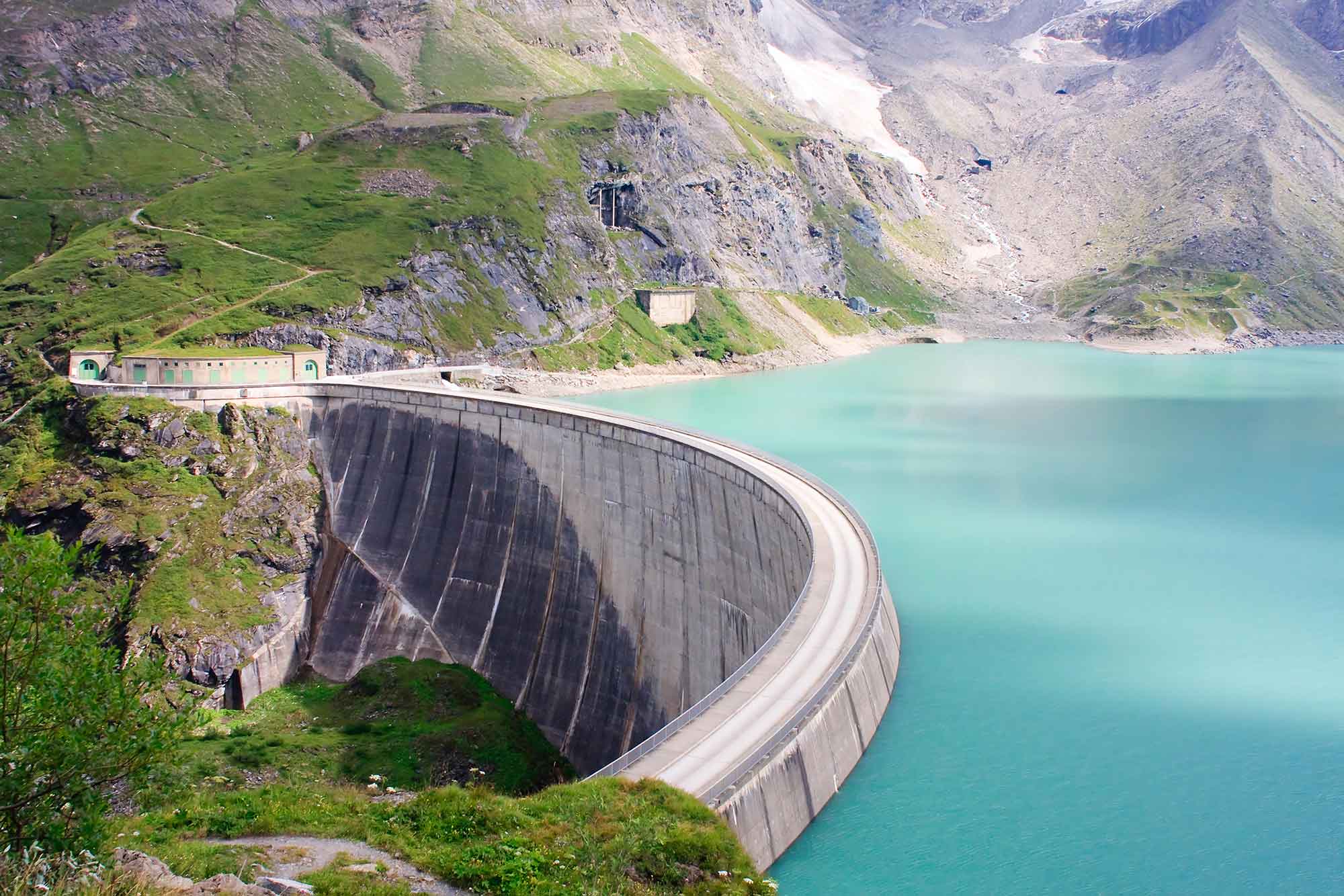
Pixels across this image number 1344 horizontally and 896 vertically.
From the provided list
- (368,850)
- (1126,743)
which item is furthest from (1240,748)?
(368,850)

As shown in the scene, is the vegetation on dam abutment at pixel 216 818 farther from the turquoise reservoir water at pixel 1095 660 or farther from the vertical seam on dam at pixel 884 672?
the vertical seam on dam at pixel 884 672

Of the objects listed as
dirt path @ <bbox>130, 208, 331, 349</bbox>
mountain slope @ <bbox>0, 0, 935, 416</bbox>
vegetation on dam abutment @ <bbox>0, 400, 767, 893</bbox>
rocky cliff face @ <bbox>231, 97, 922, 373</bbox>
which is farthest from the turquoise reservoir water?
dirt path @ <bbox>130, 208, 331, 349</bbox>

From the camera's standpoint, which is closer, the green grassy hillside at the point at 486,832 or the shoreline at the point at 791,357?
the green grassy hillside at the point at 486,832

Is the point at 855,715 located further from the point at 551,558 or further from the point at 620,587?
the point at 551,558

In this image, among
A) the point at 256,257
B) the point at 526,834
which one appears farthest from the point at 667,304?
the point at 526,834

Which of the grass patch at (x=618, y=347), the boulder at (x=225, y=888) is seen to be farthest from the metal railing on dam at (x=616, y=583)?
the grass patch at (x=618, y=347)

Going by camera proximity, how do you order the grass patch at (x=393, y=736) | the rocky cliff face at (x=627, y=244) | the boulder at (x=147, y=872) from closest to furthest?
the boulder at (x=147, y=872) < the grass patch at (x=393, y=736) < the rocky cliff face at (x=627, y=244)

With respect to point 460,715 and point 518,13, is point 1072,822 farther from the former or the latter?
point 518,13
